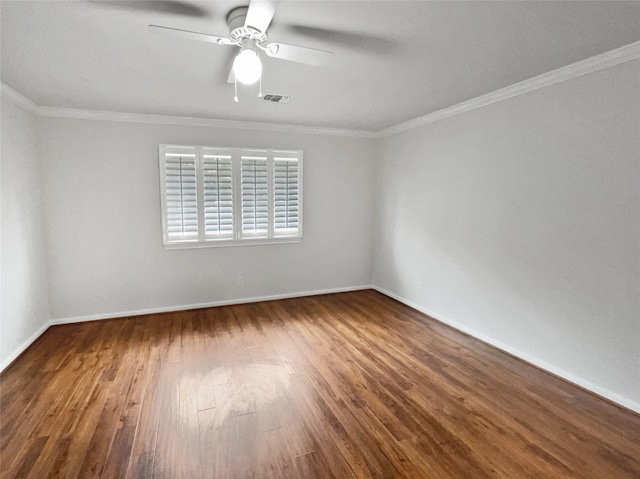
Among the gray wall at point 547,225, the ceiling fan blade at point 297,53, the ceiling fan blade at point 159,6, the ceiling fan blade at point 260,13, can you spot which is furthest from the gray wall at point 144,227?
the ceiling fan blade at point 260,13

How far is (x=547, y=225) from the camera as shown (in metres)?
2.94

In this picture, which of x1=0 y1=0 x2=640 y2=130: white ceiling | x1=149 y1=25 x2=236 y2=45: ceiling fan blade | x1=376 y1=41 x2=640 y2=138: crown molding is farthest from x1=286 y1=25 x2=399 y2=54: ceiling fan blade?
x1=376 y1=41 x2=640 y2=138: crown molding

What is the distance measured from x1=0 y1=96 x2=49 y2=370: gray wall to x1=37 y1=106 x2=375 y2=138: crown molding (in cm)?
31

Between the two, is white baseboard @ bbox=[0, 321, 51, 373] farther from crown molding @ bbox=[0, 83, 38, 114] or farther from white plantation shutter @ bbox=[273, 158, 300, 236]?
white plantation shutter @ bbox=[273, 158, 300, 236]

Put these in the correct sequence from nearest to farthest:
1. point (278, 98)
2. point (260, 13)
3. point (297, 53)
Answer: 1. point (260, 13)
2. point (297, 53)
3. point (278, 98)

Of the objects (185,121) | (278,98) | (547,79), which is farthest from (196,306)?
(547,79)

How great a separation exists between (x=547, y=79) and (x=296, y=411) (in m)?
3.32

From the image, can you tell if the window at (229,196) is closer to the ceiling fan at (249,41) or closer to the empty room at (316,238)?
the empty room at (316,238)

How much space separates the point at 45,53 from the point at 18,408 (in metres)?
2.51

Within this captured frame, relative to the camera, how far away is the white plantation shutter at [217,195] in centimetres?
447

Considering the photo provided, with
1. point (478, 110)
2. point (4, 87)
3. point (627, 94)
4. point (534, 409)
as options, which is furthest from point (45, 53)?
point (534, 409)

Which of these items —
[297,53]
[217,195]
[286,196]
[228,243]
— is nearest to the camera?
[297,53]

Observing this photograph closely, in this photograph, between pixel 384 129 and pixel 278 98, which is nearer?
pixel 278 98

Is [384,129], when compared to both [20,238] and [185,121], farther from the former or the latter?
[20,238]
